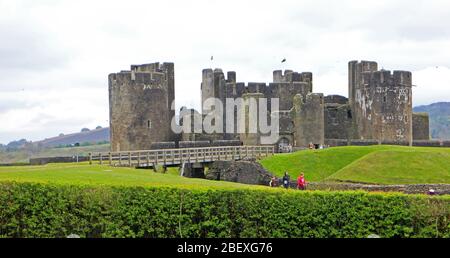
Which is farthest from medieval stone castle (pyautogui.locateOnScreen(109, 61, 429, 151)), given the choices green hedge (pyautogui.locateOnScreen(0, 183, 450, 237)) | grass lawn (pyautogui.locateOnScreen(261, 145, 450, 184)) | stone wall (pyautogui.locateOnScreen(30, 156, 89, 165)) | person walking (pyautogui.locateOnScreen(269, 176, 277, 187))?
green hedge (pyautogui.locateOnScreen(0, 183, 450, 237))

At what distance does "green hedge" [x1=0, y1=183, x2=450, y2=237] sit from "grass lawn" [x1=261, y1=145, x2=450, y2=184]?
60.7ft

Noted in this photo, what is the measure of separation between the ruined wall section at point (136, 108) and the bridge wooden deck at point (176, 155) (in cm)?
982

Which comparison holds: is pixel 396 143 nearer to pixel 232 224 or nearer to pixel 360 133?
pixel 360 133

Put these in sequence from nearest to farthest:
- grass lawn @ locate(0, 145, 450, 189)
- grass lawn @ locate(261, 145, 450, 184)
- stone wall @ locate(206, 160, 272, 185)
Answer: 1. grass lawn @ locate(0, 145, 450, 189)
2. grass lawn @ locate(261, 145, 450, 184)
3. stone wall @ locate(206, 160, 272, 185)

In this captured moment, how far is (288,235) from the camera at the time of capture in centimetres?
2403

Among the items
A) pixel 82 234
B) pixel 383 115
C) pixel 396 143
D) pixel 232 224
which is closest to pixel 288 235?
pixel 232 224

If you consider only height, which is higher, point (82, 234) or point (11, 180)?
point (11, 180)

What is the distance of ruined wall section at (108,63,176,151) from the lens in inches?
2510

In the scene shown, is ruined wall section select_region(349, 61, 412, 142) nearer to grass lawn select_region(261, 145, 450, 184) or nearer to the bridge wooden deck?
the bridge wooden deck

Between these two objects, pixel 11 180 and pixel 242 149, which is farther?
pixel 242 149

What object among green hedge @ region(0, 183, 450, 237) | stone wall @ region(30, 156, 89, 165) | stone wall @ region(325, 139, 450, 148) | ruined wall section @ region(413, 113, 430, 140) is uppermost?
ruined wall section @ region(413, 113, 430, 140)

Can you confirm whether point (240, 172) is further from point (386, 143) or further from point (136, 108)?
point (136, 108)
